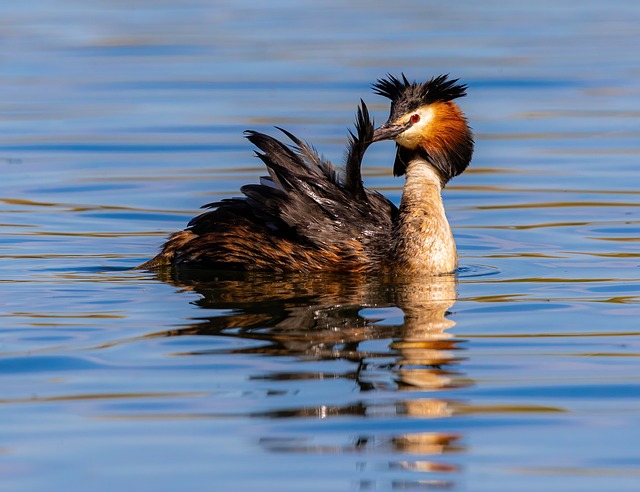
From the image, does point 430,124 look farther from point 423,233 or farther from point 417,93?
point 423,233

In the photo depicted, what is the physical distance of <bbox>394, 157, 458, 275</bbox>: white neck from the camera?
33.6 feet

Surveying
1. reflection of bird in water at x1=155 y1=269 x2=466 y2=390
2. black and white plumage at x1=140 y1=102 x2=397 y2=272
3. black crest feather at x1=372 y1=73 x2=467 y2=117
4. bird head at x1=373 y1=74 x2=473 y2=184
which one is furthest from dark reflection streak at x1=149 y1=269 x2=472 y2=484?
black crest feather at x1=372 y1=73 x2=467 y2=117

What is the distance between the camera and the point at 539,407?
22.8 ft

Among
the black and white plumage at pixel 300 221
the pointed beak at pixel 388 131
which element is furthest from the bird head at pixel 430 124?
the black and white plumage at pixel 300 221

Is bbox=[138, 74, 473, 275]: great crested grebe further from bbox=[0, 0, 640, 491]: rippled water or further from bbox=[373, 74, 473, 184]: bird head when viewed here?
bbox=[0, 0, 640, 491]: rippled water

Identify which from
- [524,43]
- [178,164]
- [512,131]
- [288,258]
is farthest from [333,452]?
[524,43]

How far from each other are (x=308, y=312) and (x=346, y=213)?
4.46ft

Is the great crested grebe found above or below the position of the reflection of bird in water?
above

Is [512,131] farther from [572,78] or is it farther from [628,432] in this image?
[628,432]

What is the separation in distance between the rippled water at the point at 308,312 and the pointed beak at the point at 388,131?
1108mm

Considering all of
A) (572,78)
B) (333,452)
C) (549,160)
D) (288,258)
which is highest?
(572,78)

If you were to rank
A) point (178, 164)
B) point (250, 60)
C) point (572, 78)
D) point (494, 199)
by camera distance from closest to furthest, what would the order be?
point (494, 199) < point (178, 164) < point (572, 78) < point (250, 60)

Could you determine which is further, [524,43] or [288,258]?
[524,43]

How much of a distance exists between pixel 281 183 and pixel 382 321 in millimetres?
1726
